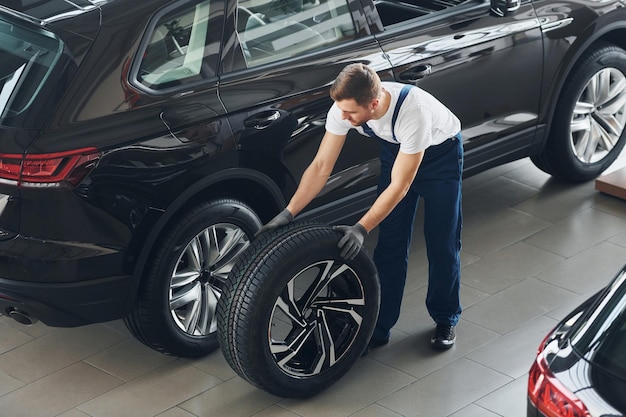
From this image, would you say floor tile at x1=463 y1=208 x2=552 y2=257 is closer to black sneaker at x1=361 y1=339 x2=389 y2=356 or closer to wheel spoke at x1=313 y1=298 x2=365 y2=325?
black sneaker at x1=361 y1=339 x2=389 y2=356

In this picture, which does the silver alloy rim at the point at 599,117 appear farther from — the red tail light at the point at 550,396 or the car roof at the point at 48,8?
the red tail light at the point at 550,396

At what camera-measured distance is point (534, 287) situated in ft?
19.3

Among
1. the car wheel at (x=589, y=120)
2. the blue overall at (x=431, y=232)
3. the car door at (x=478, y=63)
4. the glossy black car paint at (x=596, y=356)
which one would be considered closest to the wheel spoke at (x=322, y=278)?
the blue overall at (x=431, y=232)

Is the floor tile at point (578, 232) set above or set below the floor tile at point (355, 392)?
below

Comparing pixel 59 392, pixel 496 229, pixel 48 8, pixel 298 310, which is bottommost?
pixel 496 229

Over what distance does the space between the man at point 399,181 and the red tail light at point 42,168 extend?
85 cm

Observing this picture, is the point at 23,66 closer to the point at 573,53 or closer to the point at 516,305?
the point at 516,305

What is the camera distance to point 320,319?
4953 millimetres

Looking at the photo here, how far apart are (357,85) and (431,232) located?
97 cm

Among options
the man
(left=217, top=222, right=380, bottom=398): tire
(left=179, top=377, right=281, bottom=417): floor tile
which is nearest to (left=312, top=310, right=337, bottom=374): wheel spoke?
(left=217, top=222, right=380, bottom=398): tire

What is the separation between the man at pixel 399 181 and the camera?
4645 millimetres

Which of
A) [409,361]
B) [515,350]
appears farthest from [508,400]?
[409,361]

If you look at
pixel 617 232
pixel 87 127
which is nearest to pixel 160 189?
pixel 87 127

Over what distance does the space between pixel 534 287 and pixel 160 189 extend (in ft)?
Answer: 7.03
